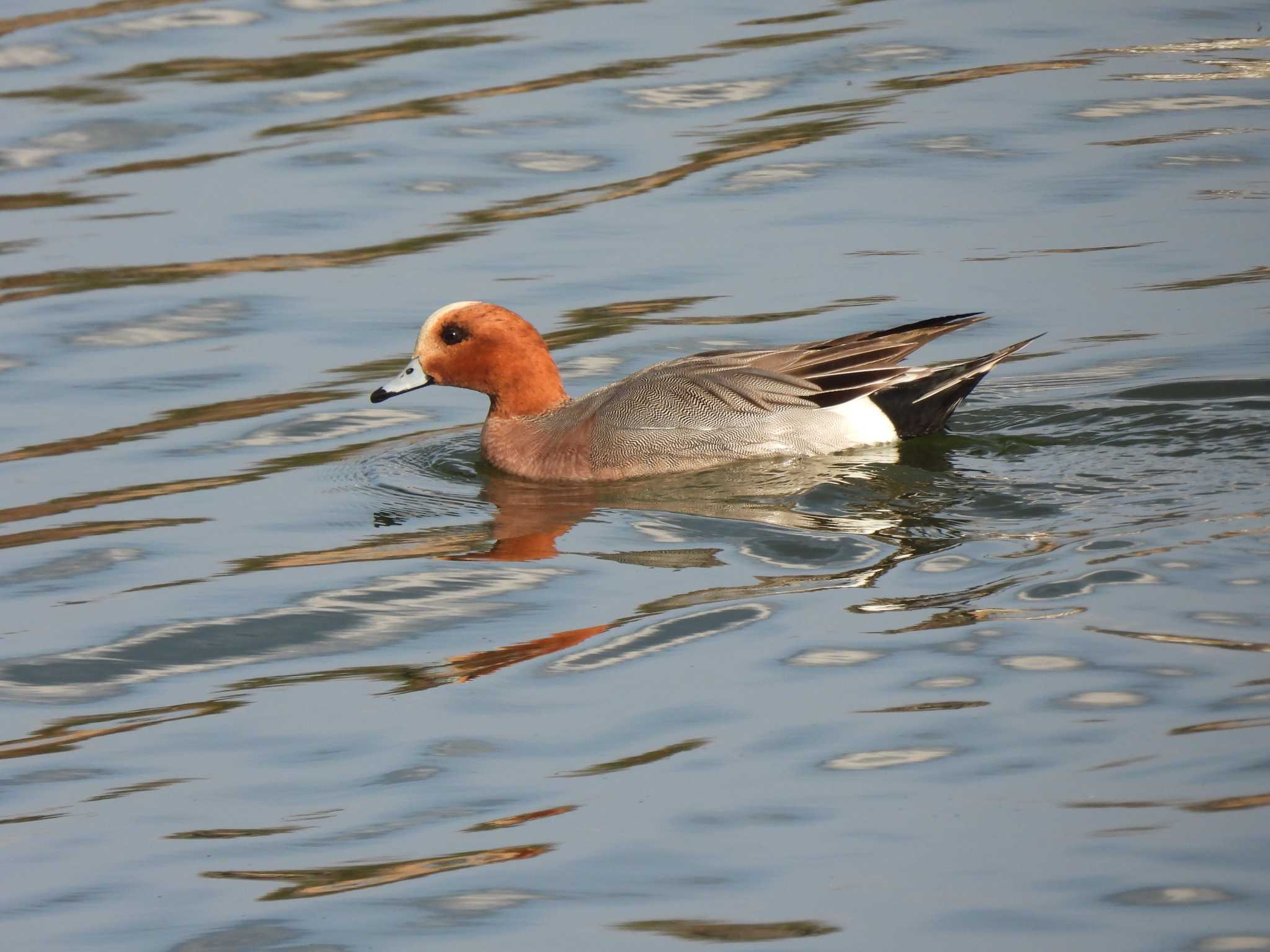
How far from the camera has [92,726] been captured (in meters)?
5.43

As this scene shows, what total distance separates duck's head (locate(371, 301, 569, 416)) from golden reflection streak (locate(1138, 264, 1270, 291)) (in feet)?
9.64

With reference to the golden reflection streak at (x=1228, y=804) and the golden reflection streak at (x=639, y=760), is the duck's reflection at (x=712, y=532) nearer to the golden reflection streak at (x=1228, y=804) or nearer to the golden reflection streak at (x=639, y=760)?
the golden reflection streak at (x=639, y=760)

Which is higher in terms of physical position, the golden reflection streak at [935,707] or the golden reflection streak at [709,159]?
the golden reflection streak at [709,159]

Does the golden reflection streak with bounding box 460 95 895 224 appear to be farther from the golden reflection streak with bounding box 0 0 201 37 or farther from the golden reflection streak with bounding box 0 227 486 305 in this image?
the golden reflection streak with bounding box 0 0 201 37

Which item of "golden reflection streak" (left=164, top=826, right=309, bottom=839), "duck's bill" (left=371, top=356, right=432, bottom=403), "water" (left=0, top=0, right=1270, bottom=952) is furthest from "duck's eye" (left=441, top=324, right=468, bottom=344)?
"golden reflection streak" (left=164, top=826, right=309, bottom=839)

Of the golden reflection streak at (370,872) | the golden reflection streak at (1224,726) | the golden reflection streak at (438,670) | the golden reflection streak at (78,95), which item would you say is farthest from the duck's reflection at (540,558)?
the golden reflection streak at (78,95)

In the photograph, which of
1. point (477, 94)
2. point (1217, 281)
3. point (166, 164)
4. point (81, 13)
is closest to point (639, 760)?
point (1217, 281)

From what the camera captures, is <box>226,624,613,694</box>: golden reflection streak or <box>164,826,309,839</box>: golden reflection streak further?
<box>226,624,613,694</box>: golden reflection streak

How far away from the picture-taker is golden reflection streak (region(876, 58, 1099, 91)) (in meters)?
12.7

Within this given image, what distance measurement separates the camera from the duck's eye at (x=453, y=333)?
8.01 m

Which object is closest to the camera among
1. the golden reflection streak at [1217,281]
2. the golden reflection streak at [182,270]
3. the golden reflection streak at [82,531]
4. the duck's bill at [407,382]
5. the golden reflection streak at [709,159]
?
the golden reflection streak at [82,531]

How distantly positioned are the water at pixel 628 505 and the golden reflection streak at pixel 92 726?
0.03 metres

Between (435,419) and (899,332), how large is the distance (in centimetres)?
232

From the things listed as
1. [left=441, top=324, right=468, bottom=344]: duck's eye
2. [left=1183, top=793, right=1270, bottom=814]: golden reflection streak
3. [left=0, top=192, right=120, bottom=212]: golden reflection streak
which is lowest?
[left=1183, top=793, right=1270, bottom=814]: golden reflection streak
